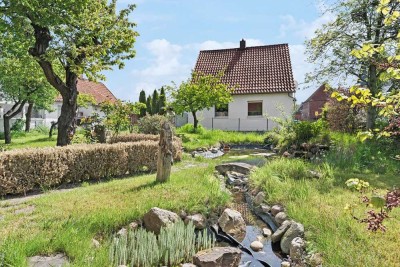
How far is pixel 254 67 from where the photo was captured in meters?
26.8

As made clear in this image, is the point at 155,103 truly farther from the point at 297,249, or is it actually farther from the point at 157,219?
the point at 297,249

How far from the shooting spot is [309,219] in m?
5.51

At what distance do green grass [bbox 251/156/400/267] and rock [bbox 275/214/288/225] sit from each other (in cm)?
14

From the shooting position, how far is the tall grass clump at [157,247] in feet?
15.1

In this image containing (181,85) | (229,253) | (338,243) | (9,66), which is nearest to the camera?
(338,243)

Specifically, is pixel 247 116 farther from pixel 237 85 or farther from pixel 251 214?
pixel 251 214

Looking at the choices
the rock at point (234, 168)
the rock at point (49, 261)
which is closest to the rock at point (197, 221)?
the rock at point (49, 261)

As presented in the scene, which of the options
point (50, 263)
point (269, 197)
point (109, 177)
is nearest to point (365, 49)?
point (50, 263)

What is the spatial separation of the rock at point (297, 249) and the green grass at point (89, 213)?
1927mm

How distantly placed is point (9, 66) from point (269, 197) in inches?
539

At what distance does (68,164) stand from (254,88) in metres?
19.1

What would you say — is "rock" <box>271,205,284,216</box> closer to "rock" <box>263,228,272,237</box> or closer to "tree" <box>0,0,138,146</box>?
"rock" <box>263,228,272,237</box>

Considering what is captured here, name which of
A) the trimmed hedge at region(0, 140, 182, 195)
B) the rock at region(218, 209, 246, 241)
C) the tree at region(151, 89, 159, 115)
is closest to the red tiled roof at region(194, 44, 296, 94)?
the tree at region(151, 89, 159, 115)

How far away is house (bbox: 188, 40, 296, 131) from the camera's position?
24.4m
